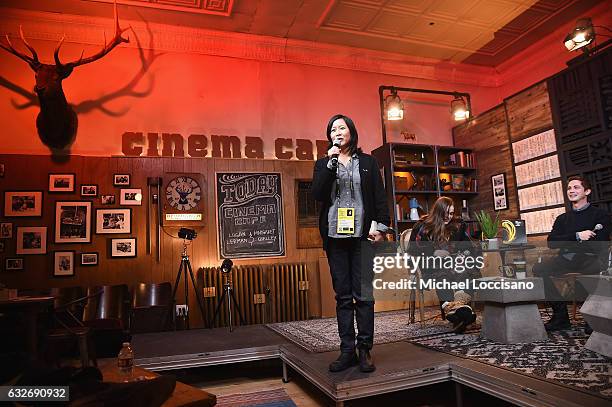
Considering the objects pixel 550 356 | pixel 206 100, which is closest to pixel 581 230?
pixel 550 356

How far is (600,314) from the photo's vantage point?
248 centimetres

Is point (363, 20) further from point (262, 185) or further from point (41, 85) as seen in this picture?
point (41, 85)

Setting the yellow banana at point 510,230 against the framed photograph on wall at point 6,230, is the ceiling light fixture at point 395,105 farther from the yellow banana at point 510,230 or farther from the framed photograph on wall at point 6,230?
the framed photograph on wall at point 6,230

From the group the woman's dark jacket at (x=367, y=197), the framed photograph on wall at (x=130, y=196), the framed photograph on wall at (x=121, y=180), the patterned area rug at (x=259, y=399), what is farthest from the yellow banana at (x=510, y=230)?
the framed photograph on wall at (x=121, y=180)

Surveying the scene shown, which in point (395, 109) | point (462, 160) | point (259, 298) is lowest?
point (259, 298)

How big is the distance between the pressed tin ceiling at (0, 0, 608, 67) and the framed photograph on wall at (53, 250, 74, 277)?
2.99m

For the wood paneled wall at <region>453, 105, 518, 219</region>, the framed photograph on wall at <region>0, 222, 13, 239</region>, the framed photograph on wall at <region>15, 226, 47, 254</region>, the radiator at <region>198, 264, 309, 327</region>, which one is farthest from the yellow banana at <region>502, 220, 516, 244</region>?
the framed photograph on wall at <region>0, 222, 13, 239</region>

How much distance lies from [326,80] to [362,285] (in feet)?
15.7

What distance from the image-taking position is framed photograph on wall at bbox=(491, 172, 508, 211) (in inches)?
245

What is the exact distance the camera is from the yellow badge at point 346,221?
2.32 meters

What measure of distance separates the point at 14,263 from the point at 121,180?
1.49 meters

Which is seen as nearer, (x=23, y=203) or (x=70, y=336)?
(x=70, y=336)

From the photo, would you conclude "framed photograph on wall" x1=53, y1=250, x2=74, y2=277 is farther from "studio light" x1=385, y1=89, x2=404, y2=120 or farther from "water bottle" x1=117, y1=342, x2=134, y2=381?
"studio light" x1=385, y1=89, x2=404, y2=120

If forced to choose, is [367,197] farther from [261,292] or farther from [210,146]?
[210,146]
